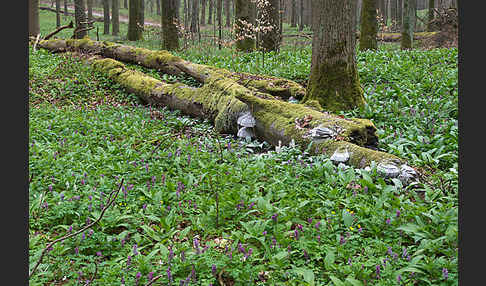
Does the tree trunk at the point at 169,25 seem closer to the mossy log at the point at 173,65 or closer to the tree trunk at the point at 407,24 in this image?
the mossy log at the point at 173,65

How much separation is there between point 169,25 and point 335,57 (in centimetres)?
1037

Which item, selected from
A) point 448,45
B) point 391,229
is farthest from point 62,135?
point 448,45

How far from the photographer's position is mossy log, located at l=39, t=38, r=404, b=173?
5.38m

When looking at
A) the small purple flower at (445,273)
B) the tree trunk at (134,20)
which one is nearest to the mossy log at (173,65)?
the small purple flower at (445,273)

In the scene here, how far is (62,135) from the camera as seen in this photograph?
676 centimetres

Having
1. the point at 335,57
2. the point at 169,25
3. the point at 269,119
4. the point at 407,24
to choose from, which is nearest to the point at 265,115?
the point at 269,119

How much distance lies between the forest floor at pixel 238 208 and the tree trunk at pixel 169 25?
9.22 metres

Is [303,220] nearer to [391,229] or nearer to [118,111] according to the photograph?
[391,229]

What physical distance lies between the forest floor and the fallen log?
261 mm

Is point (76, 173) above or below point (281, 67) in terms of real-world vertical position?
below

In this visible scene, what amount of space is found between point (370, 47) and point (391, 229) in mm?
12408

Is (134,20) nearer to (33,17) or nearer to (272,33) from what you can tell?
(33,17)

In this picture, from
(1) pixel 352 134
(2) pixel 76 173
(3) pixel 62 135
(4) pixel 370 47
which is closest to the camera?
(2) pixel 76 173

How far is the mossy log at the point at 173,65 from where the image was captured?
324 inches
